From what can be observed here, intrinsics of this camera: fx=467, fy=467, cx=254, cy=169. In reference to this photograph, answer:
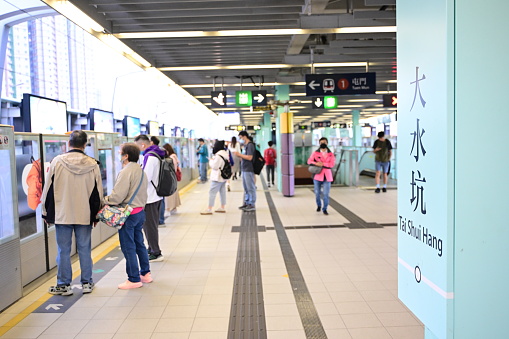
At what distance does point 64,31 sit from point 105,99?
246cm

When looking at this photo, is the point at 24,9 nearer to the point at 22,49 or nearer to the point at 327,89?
the point at 22,49

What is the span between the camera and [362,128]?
34656mm

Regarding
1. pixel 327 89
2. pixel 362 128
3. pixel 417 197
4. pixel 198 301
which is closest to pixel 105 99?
pixel 327 89

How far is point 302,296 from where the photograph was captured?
4719 mm

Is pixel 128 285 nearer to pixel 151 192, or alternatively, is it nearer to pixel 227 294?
pixel 227 294

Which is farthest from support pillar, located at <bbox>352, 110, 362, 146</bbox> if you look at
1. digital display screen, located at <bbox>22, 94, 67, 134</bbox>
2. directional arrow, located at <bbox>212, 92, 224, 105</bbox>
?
digital display screen, located at <bbox>22, 94, 67, 134</bbox>

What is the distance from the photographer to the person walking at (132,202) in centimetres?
486

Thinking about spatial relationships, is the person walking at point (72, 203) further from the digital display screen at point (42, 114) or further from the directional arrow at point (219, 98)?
the directional arrow at point (219, 98)

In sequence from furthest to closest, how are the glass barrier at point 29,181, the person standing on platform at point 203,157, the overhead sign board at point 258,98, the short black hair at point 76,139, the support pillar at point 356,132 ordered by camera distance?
the support pillar at point 356,132
the person standing on platform at point 203,157
the overhead sign board at point 258,98
the glass barrier at point 29,181
the short black hair at point 76,139

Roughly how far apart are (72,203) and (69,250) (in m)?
0.51

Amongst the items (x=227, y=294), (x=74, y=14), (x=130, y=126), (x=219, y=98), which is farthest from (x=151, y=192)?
(x=130, y=126)

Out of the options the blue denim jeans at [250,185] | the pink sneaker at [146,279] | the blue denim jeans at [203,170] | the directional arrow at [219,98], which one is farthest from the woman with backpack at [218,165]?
the blue denim jeans at [203,170]

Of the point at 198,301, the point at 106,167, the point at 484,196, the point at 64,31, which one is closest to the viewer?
the point at 484,196

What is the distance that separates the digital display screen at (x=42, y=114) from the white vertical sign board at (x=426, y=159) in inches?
273
